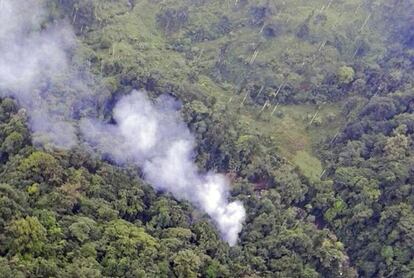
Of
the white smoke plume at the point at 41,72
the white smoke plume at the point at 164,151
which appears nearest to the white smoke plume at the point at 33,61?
the white smoke plume at the point at 41,72

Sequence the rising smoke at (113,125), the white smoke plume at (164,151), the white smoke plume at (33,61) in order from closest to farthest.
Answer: the white smoke plume at (33,61)
the rising smoke at (113,125)
the white smoke plume at (164,151)

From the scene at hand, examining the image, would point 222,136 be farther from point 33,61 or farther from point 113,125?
point 33,61

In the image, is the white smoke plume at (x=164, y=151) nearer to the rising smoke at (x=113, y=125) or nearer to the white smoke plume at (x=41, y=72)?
the rising smoke at (x=113, y=125)

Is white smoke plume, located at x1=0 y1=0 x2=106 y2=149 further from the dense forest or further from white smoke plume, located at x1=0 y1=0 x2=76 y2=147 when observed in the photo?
the dense forest

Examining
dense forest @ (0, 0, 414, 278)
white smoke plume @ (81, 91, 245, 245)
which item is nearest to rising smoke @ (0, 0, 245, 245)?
white smoke plume @ (81, 91, 245, 245)

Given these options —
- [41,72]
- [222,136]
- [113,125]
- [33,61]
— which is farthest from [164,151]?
[33,61]

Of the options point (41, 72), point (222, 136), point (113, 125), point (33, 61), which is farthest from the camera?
point (33, 61)

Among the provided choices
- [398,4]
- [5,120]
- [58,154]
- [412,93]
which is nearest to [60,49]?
[5,120]
